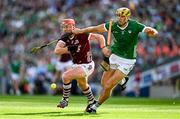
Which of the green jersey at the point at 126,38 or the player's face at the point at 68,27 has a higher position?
the player's face at the point at 68,27

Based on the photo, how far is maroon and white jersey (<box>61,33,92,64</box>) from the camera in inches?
728

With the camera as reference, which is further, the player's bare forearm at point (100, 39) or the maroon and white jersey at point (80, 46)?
the maroon and white jersey at point (80, 46)

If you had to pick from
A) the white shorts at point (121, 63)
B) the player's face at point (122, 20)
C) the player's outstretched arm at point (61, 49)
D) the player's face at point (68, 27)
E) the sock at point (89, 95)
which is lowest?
the sock at point (89, 95)

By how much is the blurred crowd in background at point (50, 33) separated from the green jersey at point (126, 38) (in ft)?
61.9

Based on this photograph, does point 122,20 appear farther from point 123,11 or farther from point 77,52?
point 77,52

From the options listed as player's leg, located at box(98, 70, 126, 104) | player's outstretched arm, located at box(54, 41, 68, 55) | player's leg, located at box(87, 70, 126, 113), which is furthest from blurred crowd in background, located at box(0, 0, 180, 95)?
player's leg, located at box(98, 70, 126, 104)

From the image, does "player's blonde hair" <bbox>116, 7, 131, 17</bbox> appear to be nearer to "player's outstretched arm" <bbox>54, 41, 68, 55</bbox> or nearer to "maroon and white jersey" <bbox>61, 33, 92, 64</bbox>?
"maroon and white jersey" <bbox>61, 33, 92, 64</bbox>

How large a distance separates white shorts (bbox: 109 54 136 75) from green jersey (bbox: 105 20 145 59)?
0.30 feet

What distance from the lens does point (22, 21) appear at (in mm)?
41750

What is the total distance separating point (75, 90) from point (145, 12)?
6620mm

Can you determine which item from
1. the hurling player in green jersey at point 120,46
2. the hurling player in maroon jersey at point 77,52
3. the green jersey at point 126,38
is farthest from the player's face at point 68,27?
the green jersey at point 126,38

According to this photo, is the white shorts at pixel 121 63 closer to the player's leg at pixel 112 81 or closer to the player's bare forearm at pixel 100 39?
the player's leg at pixel 112 81

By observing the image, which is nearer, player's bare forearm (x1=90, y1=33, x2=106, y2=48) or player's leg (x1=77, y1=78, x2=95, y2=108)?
player's bare forearm (x1=90, y1=33, x2=106, y2=48)

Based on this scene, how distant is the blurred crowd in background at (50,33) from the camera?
37469 millimetres
